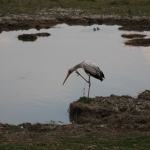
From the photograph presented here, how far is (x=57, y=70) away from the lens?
62.6ft

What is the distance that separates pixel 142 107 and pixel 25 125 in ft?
10.9

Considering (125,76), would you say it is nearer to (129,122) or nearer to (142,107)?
(142,107)

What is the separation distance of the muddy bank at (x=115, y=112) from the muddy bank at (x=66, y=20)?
1881 centimetres

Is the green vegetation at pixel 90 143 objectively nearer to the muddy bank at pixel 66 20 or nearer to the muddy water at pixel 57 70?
the muddy water at pixel 57 70

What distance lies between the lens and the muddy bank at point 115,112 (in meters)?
10.8

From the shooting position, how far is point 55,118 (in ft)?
42.4

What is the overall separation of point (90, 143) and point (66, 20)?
26272 millimetres

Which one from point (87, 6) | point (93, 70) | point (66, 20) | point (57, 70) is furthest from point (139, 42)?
point (87, 6)

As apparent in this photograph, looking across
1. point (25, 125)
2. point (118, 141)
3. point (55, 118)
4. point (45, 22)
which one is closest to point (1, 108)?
point (55, 118)

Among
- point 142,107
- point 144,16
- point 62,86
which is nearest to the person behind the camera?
point 142,107

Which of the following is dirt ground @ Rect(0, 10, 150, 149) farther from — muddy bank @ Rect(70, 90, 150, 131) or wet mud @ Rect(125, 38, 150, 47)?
wet mud @ Rect(125, 38, 150, 47)

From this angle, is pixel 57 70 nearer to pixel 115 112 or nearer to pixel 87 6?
pixel 115 112

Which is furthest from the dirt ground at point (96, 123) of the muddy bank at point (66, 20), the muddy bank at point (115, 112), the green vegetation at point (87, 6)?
the green vegetation at point (87, 6)

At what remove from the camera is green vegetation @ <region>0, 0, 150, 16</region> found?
3647 cm
